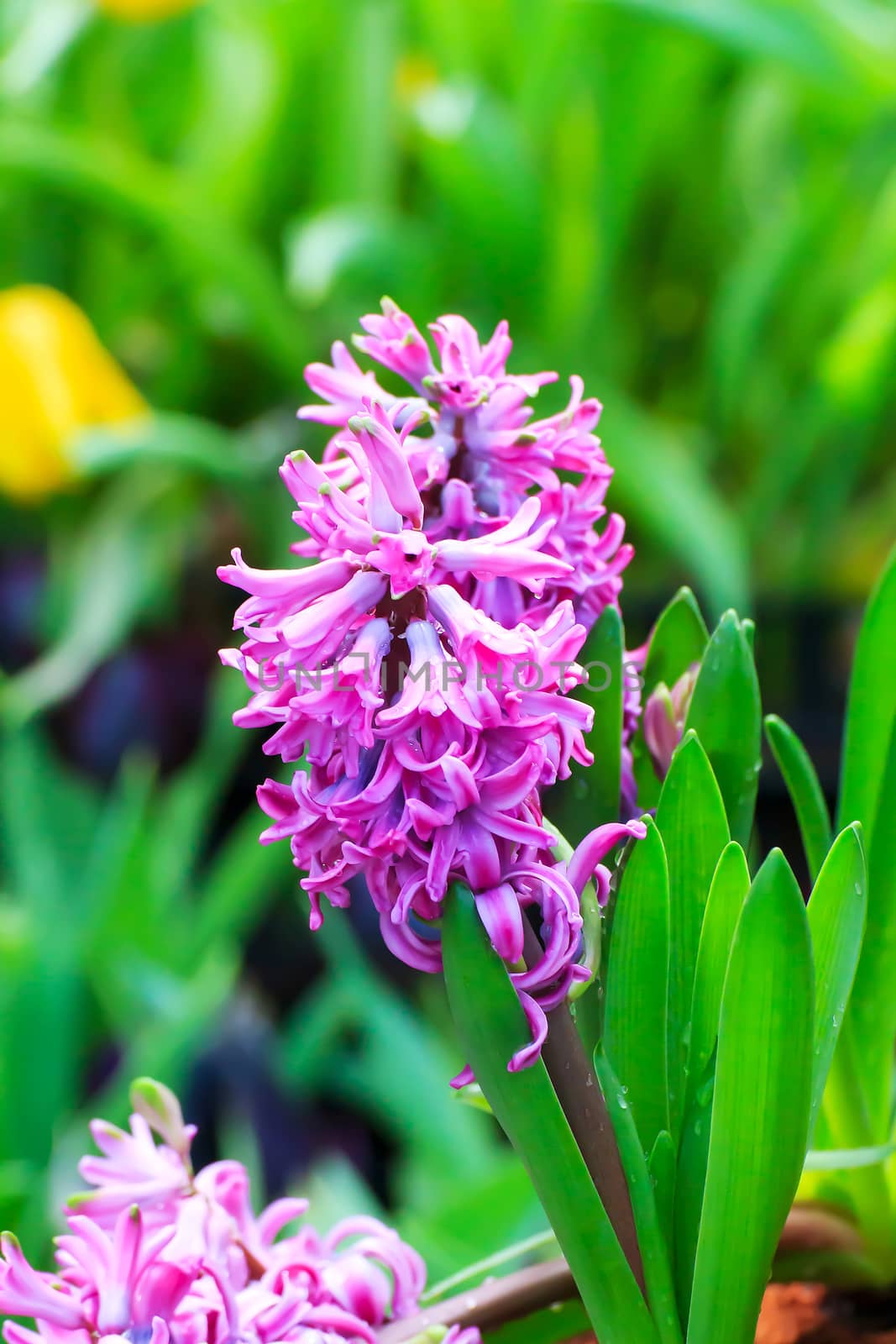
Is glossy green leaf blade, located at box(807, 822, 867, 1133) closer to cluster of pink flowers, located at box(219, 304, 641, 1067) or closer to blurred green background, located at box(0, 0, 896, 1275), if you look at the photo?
cluster of pink flowers, located at box(219, 304, 641, 1067)

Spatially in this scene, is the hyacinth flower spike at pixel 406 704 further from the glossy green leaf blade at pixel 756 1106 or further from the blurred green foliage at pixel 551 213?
the blurred green foliage at pixel 551 213

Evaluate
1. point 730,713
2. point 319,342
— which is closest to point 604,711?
point 730,713

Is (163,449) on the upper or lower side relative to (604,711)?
upper

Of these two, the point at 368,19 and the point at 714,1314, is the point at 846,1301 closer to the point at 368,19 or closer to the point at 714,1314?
the point at 714,1314

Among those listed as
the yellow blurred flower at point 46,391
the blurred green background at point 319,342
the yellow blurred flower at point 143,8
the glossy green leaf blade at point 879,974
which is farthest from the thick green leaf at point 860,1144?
the yellow blurred flower at point 143,8

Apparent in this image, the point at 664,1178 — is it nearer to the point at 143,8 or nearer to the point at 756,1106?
the point at 756,1106
